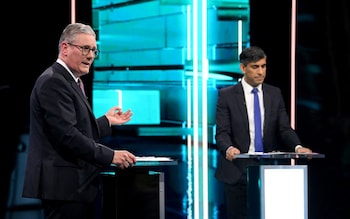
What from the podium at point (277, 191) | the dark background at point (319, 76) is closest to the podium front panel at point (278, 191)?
the podium at point (277, 191)

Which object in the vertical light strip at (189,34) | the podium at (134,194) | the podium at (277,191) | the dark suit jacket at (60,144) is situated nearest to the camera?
the dark suit jacket at (60,144)

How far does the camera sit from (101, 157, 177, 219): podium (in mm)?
3336

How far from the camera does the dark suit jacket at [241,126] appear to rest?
4.10 meters

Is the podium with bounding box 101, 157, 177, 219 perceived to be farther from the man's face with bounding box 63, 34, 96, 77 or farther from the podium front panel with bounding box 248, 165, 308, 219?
the podium front panel with bounding box 248, 165, 308, 219

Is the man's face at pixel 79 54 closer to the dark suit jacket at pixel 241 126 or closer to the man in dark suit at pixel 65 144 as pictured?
the man in dark suit at pixel 65 144

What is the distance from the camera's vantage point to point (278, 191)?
12.6ft

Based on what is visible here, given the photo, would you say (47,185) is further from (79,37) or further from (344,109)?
(344,109)

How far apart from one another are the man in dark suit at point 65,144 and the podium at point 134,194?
0.15 metres

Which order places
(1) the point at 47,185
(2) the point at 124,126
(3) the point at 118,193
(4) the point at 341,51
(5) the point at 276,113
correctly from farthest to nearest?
(4) the point at 341,51
(2) the point at 124,126
(5) the point at 276,113
(3) the point at 118,193
(1) the point at 47,185

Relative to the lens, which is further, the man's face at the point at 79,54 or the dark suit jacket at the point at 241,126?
the dark suit jacket at the point at 241,126

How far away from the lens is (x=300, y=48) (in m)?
5.18

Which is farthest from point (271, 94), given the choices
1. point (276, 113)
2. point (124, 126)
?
point (124, 126)

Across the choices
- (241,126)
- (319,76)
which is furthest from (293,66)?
(241,126)

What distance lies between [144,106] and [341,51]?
167 centimetres
